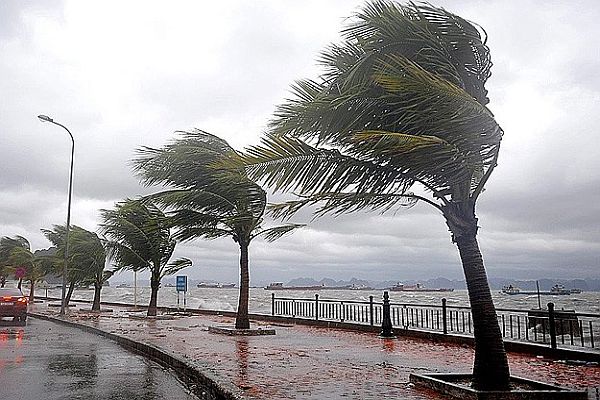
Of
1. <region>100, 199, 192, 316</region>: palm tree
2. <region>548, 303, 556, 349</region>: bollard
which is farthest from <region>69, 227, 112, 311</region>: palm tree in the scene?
<region>548, 303, 556, 349</region>: bollard

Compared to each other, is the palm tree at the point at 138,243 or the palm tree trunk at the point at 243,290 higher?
the palm tree at the point at 138,243

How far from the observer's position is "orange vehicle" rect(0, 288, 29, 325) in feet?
89.1

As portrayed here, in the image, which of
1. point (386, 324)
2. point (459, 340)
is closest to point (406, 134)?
point (459, 340)

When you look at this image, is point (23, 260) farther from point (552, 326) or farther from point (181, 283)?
point (552, 326)

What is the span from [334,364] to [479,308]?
4.25 metres

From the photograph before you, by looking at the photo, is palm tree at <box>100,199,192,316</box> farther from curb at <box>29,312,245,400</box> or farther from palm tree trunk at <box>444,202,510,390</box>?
palm tree trunk at <box>444,202,510,390</box>

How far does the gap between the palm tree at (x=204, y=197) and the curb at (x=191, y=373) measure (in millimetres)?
4236

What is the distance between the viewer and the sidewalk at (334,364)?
9227 mm

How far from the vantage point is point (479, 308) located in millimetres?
8805

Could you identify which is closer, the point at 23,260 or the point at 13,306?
the point at 13,306

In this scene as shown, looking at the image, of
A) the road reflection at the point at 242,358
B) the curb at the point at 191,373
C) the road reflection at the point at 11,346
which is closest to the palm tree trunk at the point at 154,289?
the road reflection at the point at 11,346

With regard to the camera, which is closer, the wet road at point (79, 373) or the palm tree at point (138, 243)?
the wet road at point (79, 373)

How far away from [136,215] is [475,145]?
2407 centimetres

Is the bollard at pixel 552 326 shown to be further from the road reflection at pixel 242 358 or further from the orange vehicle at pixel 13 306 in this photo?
the orange vehicle at pixel 13 306
